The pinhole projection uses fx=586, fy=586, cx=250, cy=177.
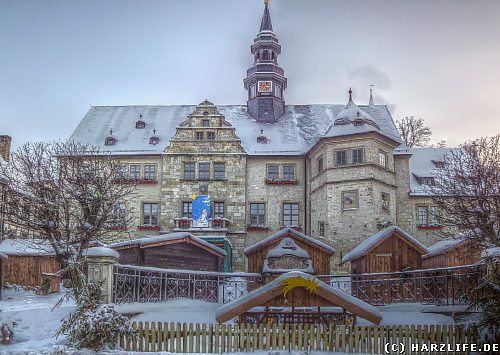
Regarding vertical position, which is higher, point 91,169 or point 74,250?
point 91,169

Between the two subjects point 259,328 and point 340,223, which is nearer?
point 259,328

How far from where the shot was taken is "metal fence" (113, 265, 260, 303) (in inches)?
831

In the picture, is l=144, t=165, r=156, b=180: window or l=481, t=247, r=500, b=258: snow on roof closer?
l=481, t=247, r=500, b=258: snow on roof

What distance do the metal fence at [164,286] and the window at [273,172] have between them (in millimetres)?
11189

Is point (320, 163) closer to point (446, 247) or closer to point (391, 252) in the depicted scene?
point (391, 252)

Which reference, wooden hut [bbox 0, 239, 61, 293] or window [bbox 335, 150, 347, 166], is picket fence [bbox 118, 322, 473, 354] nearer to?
wooden hut [bbox 0, 239, 61, 293]

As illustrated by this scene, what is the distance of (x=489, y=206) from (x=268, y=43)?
2440 cm

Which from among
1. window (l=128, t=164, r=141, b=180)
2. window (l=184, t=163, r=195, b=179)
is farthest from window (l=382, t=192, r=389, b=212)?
window (l=128, t=164, r=141, b=180)

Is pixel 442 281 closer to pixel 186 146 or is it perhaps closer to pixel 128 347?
pixel 128 347

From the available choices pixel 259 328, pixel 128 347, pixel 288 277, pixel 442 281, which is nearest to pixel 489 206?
pixel 442 281

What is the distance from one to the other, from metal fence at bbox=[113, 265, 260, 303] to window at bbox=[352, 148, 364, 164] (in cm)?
1051

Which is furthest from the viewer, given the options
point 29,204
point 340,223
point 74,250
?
point 340,223

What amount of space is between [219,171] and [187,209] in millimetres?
3171

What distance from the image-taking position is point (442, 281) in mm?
23016
